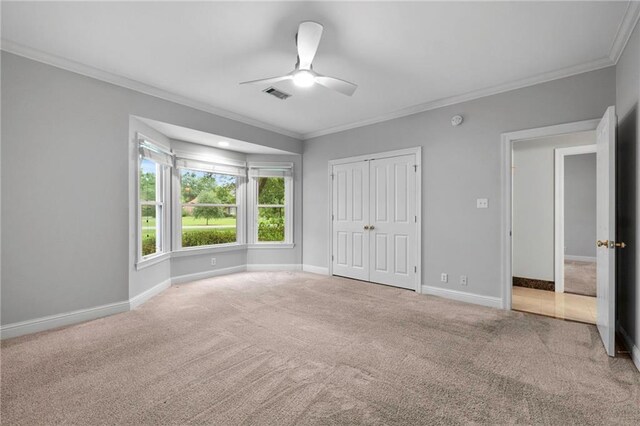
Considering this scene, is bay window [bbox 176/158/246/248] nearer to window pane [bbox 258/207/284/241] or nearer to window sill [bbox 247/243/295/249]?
window sill [bbox 247/243/295/249]

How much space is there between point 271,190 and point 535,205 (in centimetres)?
459

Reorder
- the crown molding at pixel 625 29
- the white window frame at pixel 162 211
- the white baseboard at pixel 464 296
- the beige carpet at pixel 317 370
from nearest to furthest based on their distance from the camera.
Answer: the beige carpet at pixel 317 370 < the crown molding at pixel 625 29 < the white baseboard at pixel 464 296 < the white window frame at pixel 162 211

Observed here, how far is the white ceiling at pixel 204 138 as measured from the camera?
4059mm

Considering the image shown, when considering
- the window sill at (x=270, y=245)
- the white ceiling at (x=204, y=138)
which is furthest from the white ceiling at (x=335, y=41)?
the window sill at (x=270, y=245)

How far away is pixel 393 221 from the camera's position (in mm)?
4723

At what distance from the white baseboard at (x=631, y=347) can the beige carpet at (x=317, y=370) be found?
0.19ft

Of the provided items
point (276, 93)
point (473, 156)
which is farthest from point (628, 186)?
point (276, 93)

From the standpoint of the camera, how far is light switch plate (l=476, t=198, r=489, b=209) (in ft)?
12.5

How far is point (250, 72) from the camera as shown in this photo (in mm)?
3311

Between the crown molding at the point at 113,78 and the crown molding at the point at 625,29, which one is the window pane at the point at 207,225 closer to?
the crown molding at the point at 113,78

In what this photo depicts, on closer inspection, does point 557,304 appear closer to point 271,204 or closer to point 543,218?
point 543,218

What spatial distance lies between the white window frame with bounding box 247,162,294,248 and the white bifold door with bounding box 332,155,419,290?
0.96 metres

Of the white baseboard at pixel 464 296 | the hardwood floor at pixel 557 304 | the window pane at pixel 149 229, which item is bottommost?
the hardwood floor at pixel 557 304

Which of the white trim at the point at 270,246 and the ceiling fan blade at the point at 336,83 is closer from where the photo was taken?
the ceiling fan blade at the point at 336,83
